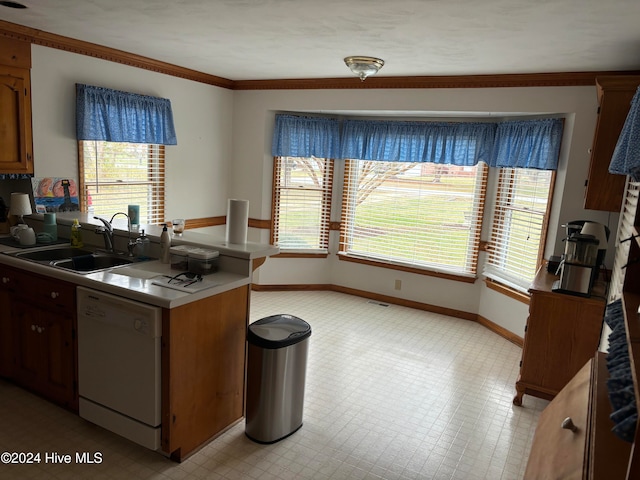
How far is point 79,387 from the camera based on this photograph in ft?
9.16

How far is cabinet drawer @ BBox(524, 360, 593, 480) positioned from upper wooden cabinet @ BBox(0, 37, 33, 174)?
13.2 ft

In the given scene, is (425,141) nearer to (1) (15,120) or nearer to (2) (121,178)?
(2) (121,178)

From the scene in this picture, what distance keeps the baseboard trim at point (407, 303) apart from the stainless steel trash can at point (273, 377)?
2699 mm

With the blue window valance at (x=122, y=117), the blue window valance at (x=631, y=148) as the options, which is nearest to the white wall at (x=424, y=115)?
the blue window valance at (x=122, y=117)

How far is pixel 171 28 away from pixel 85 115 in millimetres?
1272

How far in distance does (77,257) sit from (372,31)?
2.51 meters

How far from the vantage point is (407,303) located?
5625 millimetres

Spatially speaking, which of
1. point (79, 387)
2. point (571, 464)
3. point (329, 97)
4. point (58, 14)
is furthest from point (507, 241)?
point (58, 14)

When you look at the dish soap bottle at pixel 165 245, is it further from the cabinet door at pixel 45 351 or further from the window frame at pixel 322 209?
the window frame at pixel 322 209

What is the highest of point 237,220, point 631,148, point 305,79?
point 305,79

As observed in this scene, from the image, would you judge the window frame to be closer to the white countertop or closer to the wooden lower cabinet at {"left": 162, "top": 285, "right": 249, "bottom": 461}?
the white countertop

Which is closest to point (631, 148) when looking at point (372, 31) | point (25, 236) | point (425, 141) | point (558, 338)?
point (558, 338)

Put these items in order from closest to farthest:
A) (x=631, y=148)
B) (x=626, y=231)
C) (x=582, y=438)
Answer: (x=582, y=438) → (x=631, y=148) → (x=626, y=231)

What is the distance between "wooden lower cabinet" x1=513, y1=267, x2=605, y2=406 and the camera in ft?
10.4
